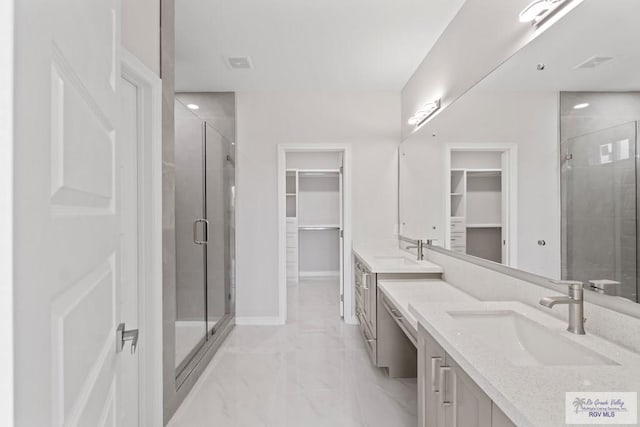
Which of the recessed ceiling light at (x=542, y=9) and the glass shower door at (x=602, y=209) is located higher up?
the recessed ceiling light at (x=542, y=9)

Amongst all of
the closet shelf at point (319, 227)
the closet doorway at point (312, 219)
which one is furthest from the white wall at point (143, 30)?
the closet shelf at point (319, 227)

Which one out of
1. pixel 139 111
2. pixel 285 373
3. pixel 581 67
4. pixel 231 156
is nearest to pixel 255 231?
pixel 231 156

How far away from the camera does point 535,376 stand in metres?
0.96

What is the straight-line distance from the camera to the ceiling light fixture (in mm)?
1517

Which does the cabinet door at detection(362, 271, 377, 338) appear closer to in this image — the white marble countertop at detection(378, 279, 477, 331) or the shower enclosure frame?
the white marble countertop at detection(378, 279, 477, 331)

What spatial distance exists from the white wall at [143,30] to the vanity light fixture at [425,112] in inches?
81.7

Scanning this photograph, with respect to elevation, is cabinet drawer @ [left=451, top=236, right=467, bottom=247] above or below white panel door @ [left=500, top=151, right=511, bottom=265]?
below

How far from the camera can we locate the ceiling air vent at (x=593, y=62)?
1.28 m

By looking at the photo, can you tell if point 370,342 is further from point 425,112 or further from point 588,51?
point 588,51

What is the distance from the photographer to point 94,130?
0.78 meters

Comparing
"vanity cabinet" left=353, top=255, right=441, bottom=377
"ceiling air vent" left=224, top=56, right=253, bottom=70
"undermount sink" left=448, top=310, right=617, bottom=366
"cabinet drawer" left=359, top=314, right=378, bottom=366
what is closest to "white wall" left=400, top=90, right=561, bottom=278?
"undermount sink" left=448, top=310, right=617, bottom=366

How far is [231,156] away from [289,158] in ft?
7.99
